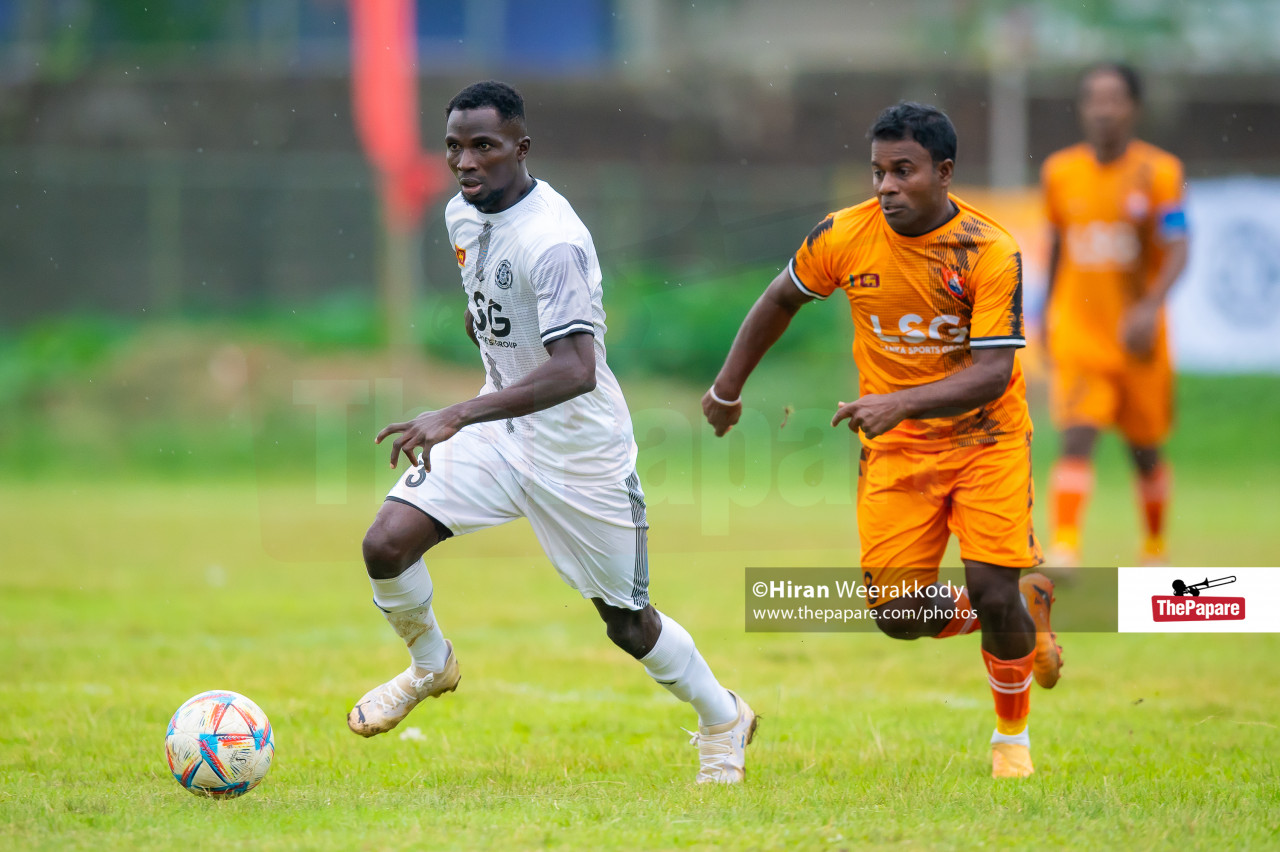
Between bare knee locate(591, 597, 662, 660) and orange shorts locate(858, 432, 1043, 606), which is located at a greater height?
orange shorts locate(858, 432, 1043, 606)

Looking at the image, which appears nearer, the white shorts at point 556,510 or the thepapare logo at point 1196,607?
the white shorts at point 556,510

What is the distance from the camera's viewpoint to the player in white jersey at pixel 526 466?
484cm

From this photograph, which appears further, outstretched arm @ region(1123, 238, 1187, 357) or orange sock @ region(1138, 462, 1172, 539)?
orange sock @ region(1138, 462, 1172, 539)

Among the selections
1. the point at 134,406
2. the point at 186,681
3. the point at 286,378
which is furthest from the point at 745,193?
the point at 186,681

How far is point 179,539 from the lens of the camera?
12.1 metres

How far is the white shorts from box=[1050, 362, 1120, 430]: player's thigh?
4.97 m

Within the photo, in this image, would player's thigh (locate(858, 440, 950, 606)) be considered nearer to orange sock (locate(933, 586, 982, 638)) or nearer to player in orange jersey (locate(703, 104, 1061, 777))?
player in orange jersey (locate(703, 104, 1061, 777))

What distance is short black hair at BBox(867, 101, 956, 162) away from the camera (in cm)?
489

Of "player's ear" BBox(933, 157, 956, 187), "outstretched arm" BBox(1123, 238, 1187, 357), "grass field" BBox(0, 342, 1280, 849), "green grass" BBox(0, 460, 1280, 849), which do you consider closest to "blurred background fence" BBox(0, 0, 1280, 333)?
"grass field" BBox(0, 342, 1280, 849)

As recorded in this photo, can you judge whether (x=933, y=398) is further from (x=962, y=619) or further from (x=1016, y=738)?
(x=1016, y=738)

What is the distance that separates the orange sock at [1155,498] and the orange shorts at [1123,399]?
270 millimetres

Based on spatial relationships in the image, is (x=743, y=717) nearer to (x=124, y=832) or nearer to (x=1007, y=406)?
(x=1007, y=406)

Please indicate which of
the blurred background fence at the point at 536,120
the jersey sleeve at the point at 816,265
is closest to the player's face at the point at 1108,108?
the jersey sleeve at the point at 816,265

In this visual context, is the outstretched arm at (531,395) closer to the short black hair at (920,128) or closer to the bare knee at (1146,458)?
the short black hair at (920,128)
